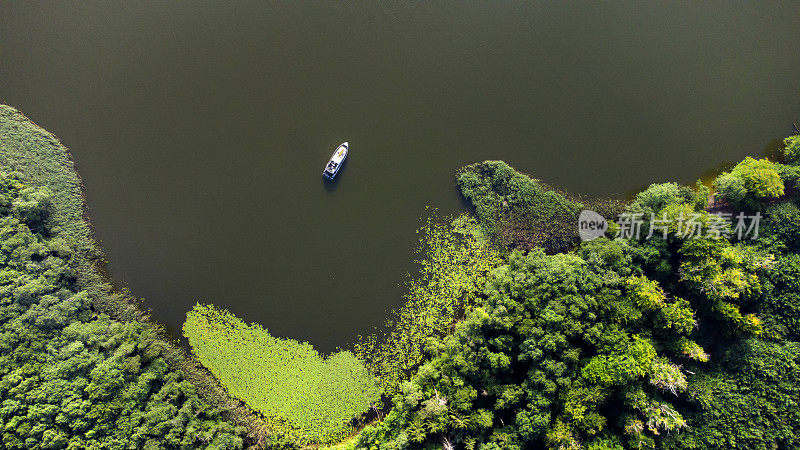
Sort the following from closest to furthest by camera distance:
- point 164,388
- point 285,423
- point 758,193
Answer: point 758,193
point 164,388
point 285,423

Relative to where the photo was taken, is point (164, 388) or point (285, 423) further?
point (285, 423)

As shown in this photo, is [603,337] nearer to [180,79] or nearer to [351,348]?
[351,348]

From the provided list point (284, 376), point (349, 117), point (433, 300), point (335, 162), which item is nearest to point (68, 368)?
point (284, 376)

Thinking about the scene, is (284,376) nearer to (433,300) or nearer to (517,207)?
(433,300)

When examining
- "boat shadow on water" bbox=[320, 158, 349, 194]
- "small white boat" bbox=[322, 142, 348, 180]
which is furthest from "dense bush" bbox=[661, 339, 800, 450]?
"small white boat" bbox=[322, 142, 348, 180]

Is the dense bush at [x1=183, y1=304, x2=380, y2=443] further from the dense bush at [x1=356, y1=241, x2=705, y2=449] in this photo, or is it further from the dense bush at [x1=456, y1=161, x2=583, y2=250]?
the dense bush at [x1=456, y1=161, x2=583, y2=250]

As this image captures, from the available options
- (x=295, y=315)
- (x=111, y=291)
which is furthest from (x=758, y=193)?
(x=111, y=291)
